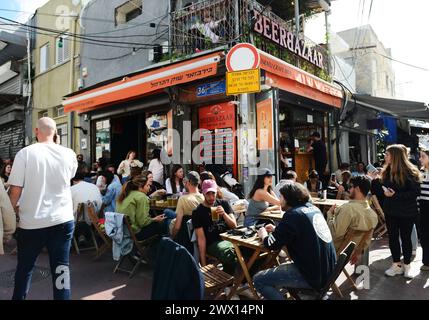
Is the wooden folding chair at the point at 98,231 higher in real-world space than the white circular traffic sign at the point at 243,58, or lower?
lower

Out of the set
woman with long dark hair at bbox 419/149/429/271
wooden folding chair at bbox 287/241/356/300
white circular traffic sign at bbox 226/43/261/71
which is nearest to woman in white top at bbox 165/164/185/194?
white circular traffic sign at bbox 226/43/261/71

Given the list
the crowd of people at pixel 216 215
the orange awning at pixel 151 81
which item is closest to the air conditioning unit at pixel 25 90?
the orange awning at pixel 151 81

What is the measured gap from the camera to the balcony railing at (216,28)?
7488 millimetres

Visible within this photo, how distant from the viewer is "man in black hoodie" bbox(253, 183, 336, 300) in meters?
2.71

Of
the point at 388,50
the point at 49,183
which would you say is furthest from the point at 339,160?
the point at 388,50

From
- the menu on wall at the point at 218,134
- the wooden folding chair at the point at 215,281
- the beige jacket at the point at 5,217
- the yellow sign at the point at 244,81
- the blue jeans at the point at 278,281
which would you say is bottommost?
the wooden folding chair at the point at 215,281

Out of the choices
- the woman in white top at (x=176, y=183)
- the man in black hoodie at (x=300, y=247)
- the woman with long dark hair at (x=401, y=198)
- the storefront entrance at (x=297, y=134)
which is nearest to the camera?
the man in black hoodie at (x=300, y=247)

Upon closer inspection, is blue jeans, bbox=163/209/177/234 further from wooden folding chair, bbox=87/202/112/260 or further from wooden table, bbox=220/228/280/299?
wooden table, bbox=220/228/280/299

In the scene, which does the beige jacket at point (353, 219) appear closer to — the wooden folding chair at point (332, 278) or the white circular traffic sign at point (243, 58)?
the wooden folding chair at point (332, 278)

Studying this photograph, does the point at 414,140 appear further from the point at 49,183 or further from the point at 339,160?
the point at 49,183

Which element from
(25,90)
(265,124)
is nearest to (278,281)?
(265,124)

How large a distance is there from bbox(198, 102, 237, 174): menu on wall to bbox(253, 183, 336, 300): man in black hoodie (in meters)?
4.89

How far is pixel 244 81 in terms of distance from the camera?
5410mm

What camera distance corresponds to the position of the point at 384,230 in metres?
6.40
